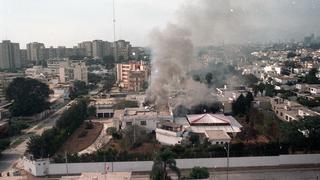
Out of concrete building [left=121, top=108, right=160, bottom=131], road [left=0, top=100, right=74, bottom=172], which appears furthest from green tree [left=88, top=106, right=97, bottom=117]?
concrete building [left=121, top=108, right=160, bottom=131]

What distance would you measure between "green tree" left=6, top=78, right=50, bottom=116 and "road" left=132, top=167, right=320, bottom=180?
1121cm

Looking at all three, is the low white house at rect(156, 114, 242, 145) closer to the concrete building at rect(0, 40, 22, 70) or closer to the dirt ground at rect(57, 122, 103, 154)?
the dirt ground at rect(57, 122, 103, 154)

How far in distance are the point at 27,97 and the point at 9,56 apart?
28.1 meters

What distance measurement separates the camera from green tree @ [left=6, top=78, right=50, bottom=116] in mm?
21422

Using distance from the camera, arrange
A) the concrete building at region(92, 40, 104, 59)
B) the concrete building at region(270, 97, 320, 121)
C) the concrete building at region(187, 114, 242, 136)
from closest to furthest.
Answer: the concrete building at region(187, 114, 242, 136) < the concrete building at region(270, 97, 320, 121) < the concrete building at region(92, 40, 104, 59)

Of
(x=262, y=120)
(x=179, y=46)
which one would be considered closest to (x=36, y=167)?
(x=262, y=120)

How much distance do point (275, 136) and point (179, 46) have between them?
8807 millimetres

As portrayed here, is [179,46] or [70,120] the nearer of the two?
[70,120]

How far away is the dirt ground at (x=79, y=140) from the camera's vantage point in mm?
15198

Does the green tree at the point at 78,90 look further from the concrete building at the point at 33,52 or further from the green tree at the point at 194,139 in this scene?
the concrete building at the point at 33,52

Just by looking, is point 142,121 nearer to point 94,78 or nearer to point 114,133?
point 114,133

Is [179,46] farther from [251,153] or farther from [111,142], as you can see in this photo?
[251,153]

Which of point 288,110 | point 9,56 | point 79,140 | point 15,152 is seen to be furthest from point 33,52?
point 288,110

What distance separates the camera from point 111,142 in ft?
51.7
